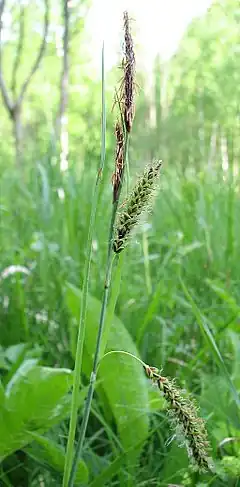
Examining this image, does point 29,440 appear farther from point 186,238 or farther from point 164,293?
point 186,238

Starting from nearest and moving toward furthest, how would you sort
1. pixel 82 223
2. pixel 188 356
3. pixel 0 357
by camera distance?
pixel 0 357 < pixel 188 356 < pixel 82 223

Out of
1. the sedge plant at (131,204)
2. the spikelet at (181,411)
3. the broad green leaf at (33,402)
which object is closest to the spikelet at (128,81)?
the sedge plant at (131,204)

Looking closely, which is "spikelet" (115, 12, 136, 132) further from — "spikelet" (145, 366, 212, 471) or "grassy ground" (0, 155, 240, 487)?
"spikelet" (145, 366, 212, 471)

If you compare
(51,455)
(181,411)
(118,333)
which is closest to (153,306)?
(118,333)

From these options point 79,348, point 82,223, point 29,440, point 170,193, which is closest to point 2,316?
point 82,223

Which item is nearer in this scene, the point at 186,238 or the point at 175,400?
the point at 175,400

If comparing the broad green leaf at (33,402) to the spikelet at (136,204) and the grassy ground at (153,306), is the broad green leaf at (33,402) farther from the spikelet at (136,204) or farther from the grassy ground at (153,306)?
the spikelet at (136,204)

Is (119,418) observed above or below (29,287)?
below
